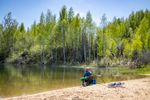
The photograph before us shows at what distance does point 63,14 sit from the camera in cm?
4388

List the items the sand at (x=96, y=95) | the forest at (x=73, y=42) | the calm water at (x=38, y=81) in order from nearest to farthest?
the sand at (x=96, y=95), the calm water at (x=38, y=81), the forest at (x=73, y=42)

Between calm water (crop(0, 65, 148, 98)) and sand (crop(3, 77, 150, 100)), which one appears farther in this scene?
calm water (crop(0, 65, 148, 98))

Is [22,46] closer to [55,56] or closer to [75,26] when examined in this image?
[55,56]

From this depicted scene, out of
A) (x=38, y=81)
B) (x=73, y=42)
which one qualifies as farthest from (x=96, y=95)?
(x=73, y=42)

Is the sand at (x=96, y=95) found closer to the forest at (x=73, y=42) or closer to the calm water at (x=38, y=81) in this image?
the calm water at (x=38, y=81)

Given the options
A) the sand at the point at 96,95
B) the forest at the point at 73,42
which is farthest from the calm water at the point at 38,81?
the forest at the point at 73,42

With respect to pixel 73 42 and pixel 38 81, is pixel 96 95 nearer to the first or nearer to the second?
pixel 38 81

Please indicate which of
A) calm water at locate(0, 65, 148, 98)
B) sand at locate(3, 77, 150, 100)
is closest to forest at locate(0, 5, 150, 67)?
calm water at locate(0, 65, 148, 98)

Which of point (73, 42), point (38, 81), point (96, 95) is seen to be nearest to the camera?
point (96, 95)

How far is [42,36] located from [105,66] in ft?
76.3

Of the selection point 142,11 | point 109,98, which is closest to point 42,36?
point 109,98

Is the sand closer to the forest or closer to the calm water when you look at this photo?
the calm water

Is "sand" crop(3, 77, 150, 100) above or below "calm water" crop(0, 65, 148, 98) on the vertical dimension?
above

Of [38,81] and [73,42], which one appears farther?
[73,42]
